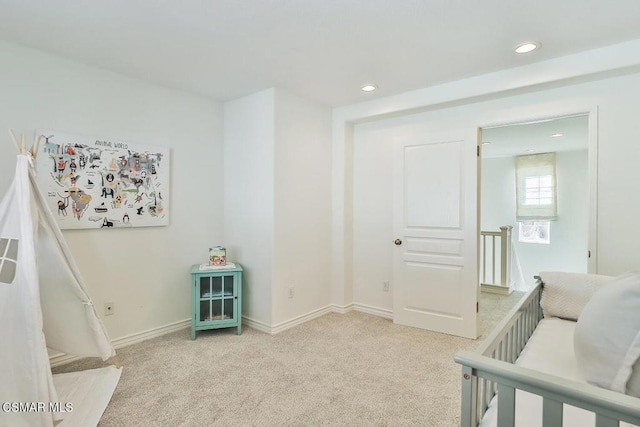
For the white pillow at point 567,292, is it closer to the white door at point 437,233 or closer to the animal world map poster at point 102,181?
the white door at point 437,233

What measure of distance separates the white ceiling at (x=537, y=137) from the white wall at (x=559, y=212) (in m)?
0.29

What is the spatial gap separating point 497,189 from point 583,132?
2146 millimetres

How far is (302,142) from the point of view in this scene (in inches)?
134

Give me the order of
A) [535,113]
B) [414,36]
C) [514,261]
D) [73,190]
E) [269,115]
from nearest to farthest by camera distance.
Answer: [414,36] < [73,190] < [535,113] < [269,115] < [514,261]

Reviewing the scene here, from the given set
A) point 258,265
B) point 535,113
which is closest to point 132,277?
point 258,265

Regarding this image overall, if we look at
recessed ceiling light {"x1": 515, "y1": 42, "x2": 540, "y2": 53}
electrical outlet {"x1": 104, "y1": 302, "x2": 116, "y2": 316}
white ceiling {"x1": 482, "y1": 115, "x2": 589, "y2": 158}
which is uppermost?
recessed ceiling light {"x1": 515, "y1": 42, "x2": 540, "y2": 53}

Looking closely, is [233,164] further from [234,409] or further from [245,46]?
[234,409]

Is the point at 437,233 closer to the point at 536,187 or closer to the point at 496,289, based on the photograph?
the point at 496,289

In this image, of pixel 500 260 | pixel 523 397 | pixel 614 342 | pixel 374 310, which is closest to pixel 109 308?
pixel 374 310

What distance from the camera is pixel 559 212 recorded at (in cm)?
609

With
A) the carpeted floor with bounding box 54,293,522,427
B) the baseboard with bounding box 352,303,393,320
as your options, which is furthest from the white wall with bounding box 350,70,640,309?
the carpeted floor with bounding box 54,293,522,427

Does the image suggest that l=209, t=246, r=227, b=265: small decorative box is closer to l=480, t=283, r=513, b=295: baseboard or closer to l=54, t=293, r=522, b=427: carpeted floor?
l=54, t=293, r=522, b=427: carpeted floor

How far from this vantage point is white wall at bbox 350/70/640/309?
7.92ft

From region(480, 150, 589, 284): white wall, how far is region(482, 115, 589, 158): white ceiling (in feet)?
0.96
